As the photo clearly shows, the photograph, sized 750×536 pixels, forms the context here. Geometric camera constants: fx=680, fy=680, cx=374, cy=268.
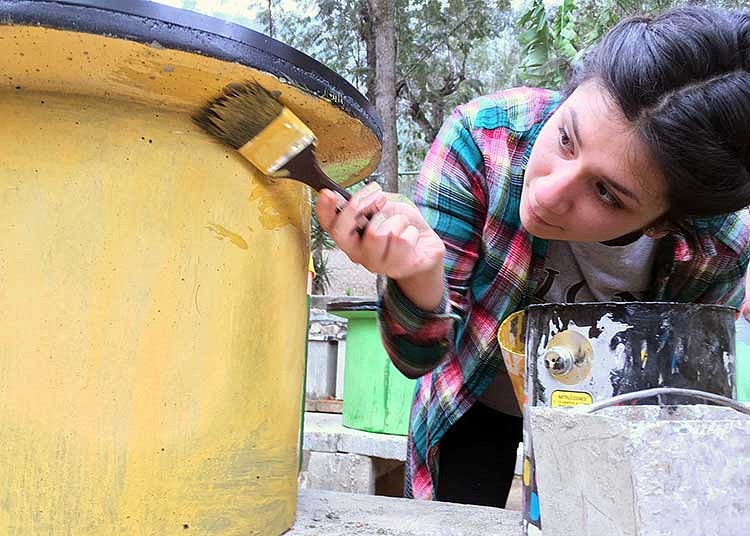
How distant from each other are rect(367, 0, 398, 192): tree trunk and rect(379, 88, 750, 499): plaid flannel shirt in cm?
295

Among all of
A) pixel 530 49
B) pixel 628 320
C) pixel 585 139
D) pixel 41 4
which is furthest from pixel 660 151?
pixel 530 49

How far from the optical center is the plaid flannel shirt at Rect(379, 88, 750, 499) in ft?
3.00

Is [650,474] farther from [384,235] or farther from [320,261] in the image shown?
[320,261]

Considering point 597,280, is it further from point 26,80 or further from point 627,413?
point 26,80

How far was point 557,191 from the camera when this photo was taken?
79cm

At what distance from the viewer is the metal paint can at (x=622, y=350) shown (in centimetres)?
68

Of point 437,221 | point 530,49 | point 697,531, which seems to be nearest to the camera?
point 697,531

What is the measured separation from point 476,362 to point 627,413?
1.35 feet

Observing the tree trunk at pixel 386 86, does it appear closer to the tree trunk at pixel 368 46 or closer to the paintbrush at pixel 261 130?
the tree trunk at pixel 368 46

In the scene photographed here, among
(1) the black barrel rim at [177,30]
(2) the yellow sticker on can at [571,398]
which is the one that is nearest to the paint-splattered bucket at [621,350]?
(2) the yellow sticker on can at [571,398]

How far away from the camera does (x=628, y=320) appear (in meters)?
0.68

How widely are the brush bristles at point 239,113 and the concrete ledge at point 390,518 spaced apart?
0.44 m

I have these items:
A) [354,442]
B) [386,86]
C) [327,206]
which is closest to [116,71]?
[327,206]

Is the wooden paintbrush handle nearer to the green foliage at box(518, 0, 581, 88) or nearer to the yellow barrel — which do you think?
the yellow barrel
